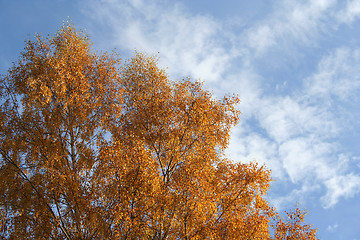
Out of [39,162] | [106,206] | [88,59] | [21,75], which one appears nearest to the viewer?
[106,206]

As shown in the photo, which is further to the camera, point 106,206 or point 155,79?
point 155,79

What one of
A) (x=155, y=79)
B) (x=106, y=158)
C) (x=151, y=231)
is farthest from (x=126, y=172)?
(x=155, y=79)

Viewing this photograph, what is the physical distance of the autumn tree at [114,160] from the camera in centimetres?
1384

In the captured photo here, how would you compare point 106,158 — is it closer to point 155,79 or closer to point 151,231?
point 151,231

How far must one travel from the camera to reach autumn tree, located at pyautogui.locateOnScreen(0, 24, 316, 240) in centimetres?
1384

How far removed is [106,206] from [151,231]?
3068mm

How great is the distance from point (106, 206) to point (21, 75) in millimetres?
9272

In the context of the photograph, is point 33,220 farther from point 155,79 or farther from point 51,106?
point 155,79

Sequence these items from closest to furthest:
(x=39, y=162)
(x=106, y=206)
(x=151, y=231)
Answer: (x=106, y=206) → (x=39, y=162) → (x=151, y=231)

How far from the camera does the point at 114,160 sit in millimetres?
14125

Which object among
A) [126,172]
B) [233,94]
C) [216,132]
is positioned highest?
[233,94]

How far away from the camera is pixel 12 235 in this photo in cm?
1356

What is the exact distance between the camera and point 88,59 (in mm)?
19125

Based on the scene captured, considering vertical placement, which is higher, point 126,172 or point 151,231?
point 126,172
